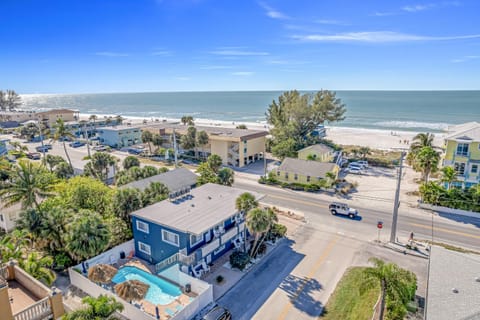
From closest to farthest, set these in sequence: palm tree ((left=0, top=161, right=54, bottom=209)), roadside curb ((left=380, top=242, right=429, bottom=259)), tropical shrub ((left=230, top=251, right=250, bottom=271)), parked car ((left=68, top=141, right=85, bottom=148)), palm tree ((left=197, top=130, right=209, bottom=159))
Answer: tropical shrub ((left=230, top=251, right=250, bottom=271)), palm tree ((left=0, top=161, right=54, bottom=209)), roadside curb ((left=380, top=242, right=429, bottom=259)), palm tree ((left=197, top=130, right=209, bottom=159)), parked car ((left=68, top=141, right=85, bottom=148))

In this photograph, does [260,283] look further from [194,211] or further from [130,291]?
[130,291]

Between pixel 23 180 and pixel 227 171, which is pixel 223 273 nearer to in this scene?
pixel 227 171

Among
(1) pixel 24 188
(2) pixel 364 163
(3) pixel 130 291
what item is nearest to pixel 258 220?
(3) pixel 130 291

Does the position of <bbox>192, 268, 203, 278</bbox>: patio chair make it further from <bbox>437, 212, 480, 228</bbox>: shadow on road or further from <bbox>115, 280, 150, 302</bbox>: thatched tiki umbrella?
<bbox>437, 212, 480, 228</bbox>: shadow on road

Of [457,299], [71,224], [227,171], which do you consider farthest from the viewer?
[227,171]

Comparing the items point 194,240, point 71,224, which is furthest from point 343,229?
point 71,224

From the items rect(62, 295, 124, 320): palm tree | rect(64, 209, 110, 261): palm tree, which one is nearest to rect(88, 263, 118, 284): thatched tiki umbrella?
rect(64, 209, 110, 261): palm tree
